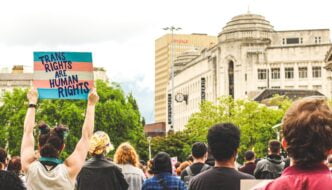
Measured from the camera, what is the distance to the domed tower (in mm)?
153000

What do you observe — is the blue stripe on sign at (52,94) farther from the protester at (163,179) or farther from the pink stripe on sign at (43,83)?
the protester at (163,179)

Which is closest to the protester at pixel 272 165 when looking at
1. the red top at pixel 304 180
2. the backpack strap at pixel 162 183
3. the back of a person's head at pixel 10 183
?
the backpack strap at pixel 162 183

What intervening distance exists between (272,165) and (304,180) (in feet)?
35.5

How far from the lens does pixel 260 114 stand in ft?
306

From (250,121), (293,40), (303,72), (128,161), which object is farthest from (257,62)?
(128,161)

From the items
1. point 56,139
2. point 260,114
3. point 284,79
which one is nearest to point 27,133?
point 56,139

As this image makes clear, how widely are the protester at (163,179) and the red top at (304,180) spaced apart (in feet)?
22.3

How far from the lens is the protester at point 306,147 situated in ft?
16.7

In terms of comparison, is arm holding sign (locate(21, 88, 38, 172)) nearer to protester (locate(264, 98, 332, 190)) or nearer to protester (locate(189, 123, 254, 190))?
protester (locate(189, 123, 254, 190))

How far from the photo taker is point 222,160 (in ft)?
27.6

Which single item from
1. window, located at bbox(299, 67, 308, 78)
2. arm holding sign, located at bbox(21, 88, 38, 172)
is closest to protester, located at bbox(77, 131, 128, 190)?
arm holding sign, located at bbox(21, 88, 38, 172)

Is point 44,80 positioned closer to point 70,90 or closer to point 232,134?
point 70,90

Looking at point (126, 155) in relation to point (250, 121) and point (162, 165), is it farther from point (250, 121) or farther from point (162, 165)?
point (250, 121)

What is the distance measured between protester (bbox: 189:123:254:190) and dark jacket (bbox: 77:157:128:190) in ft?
14.4
